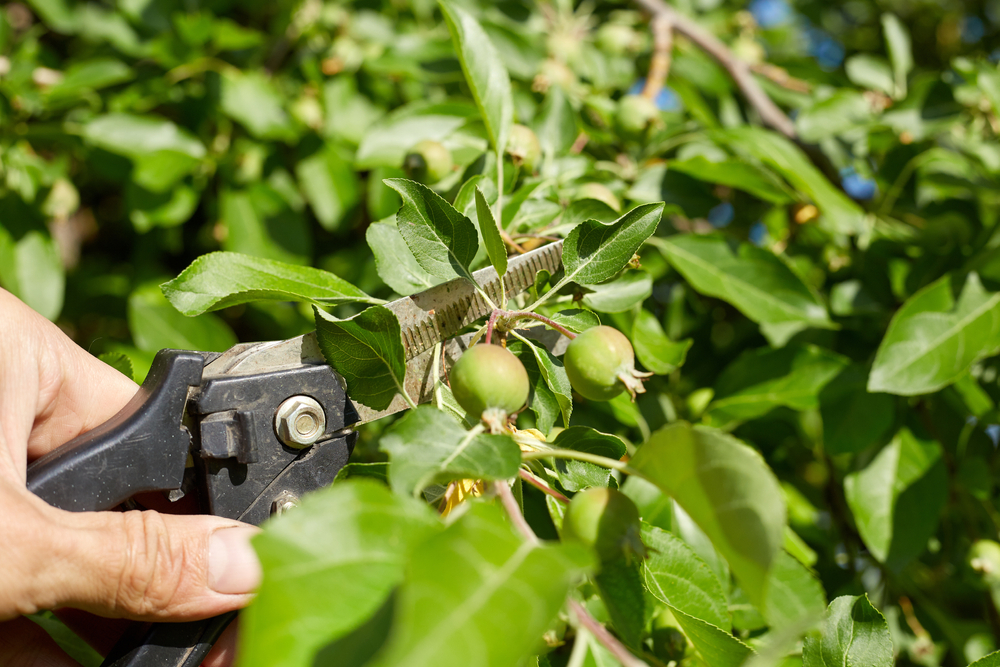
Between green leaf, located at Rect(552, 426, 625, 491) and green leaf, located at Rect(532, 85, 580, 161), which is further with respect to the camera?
green leaf, located at Rect(532, 85, 580, 161)

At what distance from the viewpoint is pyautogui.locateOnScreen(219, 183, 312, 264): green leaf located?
7.04ft

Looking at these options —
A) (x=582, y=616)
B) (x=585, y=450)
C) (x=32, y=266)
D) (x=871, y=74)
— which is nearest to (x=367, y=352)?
(x=585, y=450)

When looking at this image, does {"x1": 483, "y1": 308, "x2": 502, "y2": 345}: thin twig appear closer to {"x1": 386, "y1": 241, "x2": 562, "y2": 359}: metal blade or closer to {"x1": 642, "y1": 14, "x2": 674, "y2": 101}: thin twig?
{"x1": 386, "y1": 241, "x2": 562, "y2": 359}: metal blade

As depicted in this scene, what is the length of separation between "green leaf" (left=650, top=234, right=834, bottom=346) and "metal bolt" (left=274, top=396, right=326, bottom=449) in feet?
2.63

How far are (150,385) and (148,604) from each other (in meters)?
0.28

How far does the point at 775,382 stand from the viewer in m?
1.54

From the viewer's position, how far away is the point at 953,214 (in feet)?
5.76

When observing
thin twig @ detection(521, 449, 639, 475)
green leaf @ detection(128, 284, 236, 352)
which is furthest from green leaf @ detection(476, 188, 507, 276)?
green leaf @ detection(128, 284, 236, 352)

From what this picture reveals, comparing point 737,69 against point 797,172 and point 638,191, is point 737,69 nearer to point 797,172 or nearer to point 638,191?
point 797,172

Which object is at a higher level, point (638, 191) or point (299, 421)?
point (299, 421)

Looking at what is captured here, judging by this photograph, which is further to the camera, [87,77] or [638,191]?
[87,77]

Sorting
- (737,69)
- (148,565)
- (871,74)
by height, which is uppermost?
(148,565)

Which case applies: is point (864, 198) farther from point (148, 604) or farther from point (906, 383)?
point (148, 604)

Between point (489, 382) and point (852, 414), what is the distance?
3.53ft
